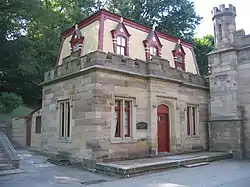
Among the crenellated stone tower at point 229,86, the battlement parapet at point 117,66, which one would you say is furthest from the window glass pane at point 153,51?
the crenellated stone tower at point 229,86

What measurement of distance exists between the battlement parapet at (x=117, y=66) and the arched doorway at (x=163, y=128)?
5.77ft

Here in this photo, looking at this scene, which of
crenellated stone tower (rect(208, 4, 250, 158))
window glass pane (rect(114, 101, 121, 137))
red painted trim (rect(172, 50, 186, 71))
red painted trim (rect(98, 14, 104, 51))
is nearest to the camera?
window glass pane (rect(114, 101, 121, 137))

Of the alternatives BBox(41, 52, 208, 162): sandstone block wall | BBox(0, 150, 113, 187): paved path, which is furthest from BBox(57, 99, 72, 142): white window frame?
BBox(0, 150, 113, 187): paved path

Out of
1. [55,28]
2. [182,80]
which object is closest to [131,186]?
[182,80]

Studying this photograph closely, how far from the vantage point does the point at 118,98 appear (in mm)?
12859

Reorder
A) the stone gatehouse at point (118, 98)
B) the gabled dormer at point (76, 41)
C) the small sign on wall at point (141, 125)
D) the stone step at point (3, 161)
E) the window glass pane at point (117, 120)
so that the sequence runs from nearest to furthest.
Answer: the stone step at point (3, 161)
the stone gatehouse at point (118, 98)
the window glass pane at point (117, 120)
the small sign on wall at point (141, 125)
the gabled dormer at point (76, 41)

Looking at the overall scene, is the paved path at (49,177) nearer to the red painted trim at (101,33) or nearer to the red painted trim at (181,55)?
the red painted trim at (101,33)

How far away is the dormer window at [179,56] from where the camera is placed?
18.0 m

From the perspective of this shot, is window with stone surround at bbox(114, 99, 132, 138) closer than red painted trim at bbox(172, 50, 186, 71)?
Yes

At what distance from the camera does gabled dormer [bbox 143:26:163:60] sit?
16.0 metres

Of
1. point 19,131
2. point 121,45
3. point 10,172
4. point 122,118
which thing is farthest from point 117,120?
point 19,131

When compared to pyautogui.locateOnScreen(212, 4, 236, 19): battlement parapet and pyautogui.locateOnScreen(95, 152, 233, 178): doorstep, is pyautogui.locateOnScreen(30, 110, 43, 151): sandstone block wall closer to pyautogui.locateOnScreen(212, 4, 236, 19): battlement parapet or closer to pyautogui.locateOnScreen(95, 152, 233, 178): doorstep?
pyautogui.locateOnScreen(95, 152, 233, 178): doorstep

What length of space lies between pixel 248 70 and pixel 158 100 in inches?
228

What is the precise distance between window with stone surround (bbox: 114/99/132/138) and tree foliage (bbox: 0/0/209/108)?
37.4ft
